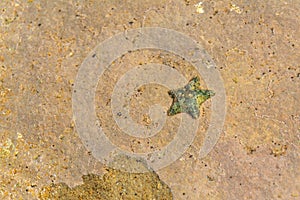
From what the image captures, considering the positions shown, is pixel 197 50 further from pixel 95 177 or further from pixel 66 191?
pixel 66 191

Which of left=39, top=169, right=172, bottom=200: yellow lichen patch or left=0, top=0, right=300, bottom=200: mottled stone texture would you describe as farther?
left=39, top=169, right=172, bottom=200: yellow lichen patch

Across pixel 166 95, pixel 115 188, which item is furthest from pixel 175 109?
pixel 115 188

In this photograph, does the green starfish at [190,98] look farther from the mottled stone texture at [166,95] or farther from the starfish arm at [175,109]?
the mottled stone texture at [166,95]

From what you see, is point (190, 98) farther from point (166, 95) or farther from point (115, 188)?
point (115, 188)

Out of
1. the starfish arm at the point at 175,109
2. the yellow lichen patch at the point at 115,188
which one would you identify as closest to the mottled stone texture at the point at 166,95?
the yellow lichen patch at the point at 115,188

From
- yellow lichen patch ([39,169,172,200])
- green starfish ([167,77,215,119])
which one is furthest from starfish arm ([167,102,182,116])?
yellow lichen patch ([39,169,172,200])

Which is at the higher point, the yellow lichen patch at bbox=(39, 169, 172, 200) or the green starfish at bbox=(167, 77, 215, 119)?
the green starfish at bbox=(167, 77, 215, 119)

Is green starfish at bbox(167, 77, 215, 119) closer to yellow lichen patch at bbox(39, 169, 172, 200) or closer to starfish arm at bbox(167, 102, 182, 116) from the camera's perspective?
starfish arm at bbox(167, 102, 182, 116)

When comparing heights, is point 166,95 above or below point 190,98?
above

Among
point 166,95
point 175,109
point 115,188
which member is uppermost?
point 166,95
